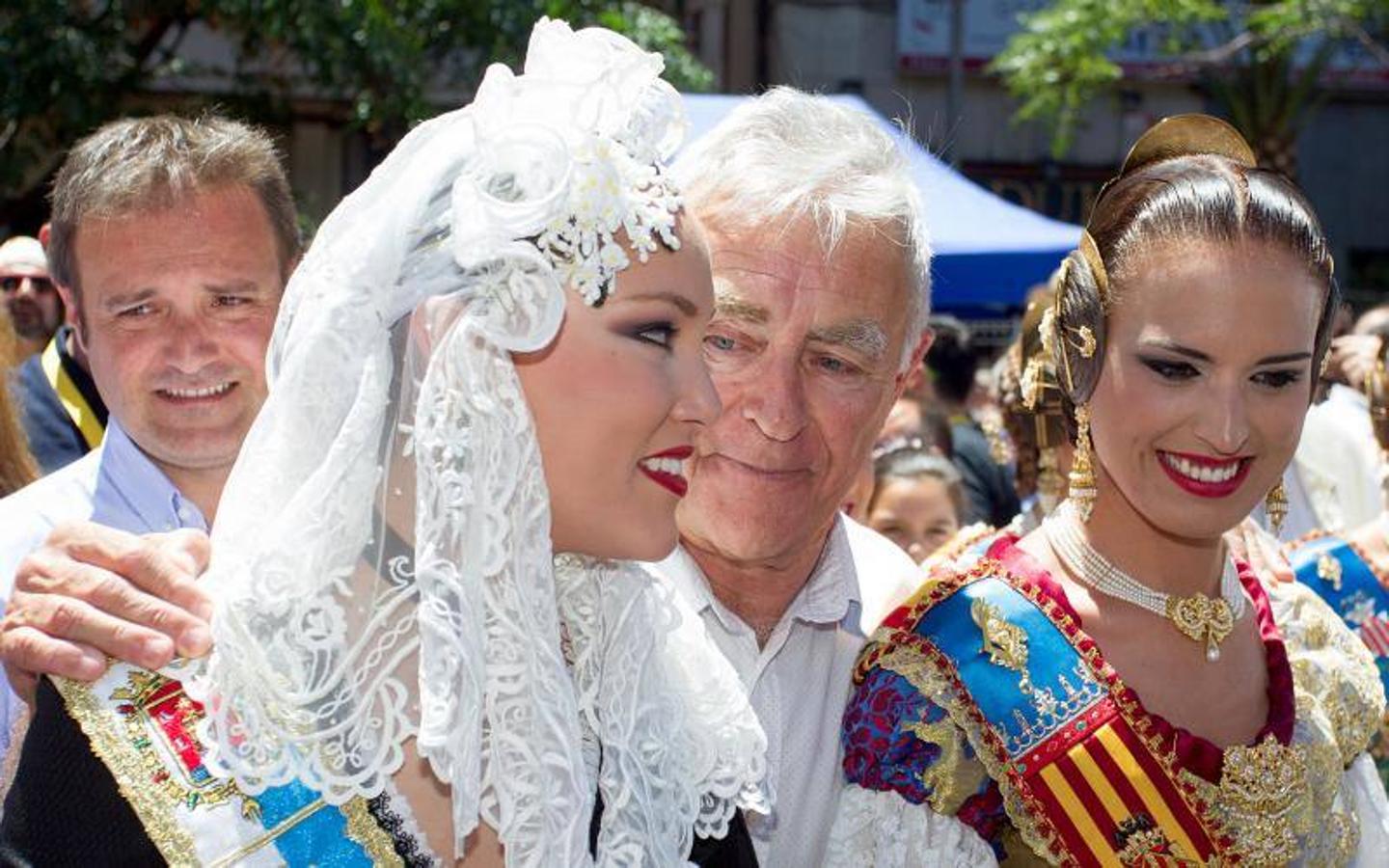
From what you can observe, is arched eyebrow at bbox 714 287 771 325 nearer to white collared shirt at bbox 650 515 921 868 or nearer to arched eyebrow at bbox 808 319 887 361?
arched eyebrow at bbox 808 319 887 361

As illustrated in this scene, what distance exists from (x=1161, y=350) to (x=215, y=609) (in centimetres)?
142

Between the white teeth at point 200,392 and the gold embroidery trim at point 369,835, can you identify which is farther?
the white teeth at point 200,392

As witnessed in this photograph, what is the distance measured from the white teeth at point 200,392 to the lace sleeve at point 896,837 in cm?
134

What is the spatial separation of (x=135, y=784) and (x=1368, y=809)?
1941 mm

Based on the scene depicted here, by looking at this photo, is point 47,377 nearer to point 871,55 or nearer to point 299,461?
point 299,461

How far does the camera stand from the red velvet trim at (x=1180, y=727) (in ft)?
8.56

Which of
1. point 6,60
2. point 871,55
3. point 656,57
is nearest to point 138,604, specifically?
point 656,57

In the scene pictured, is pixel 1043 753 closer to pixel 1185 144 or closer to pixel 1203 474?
pixel 1203 474

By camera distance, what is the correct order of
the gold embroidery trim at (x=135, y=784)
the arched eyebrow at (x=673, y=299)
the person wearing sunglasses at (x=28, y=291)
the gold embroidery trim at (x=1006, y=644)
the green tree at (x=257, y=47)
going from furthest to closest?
the green tree at (x=257, y=47)
the person wearing sunglasses at (x=28, y=291)
the gold embroidery trim at (x=1006, y=644)
the arched eyebrow at (x=673, y=299)
the gold embroidery trim at (x=135, y=784)

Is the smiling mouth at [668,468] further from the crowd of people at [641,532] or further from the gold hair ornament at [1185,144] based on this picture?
the gold hair ornament at [1185,144]

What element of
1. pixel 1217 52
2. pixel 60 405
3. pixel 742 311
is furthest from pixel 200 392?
pixel 1217 52

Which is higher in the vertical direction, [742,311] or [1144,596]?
[742,311]

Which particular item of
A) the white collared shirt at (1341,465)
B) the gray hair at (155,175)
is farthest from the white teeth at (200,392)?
the white collared shirt at (1341,465)

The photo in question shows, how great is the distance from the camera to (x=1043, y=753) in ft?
8.37
